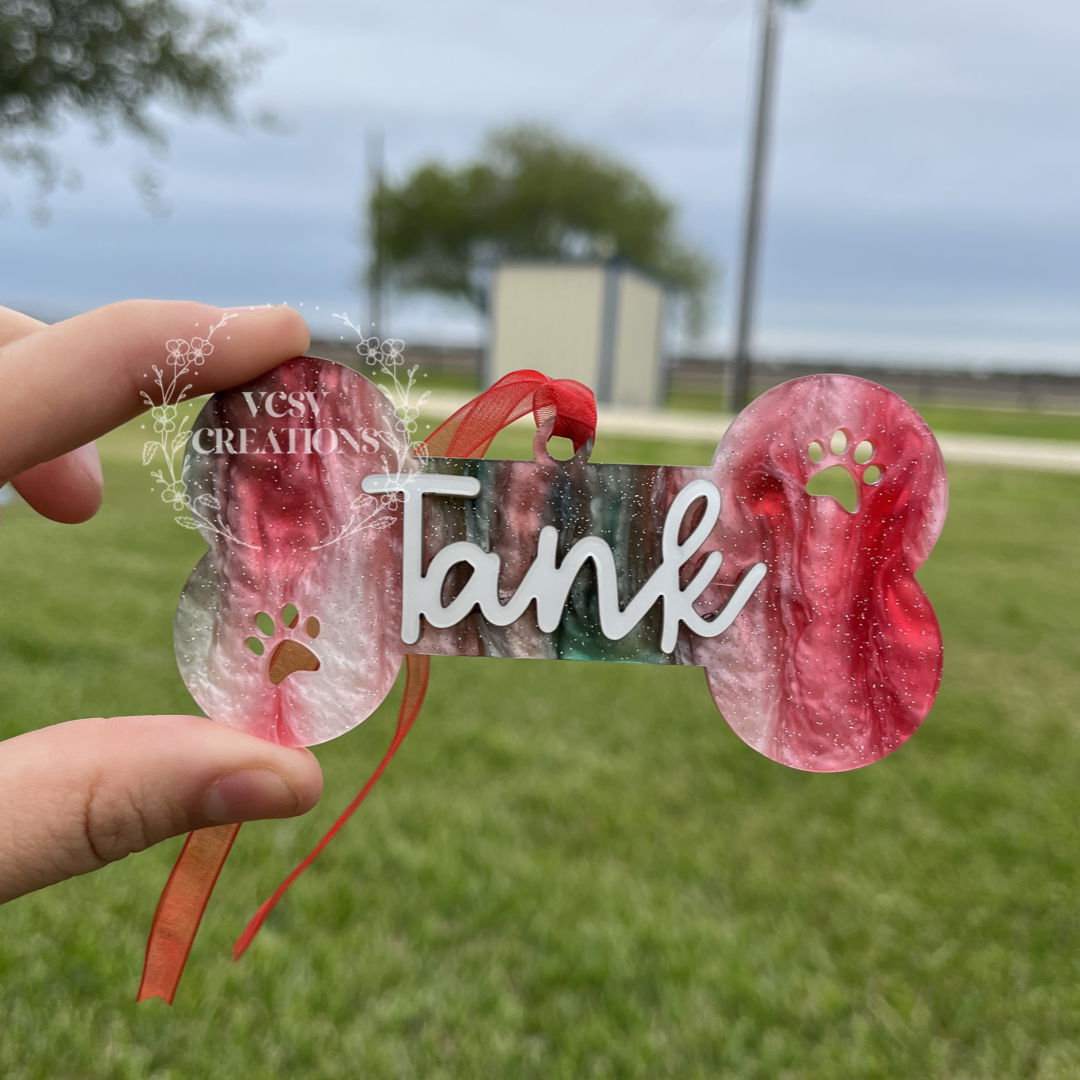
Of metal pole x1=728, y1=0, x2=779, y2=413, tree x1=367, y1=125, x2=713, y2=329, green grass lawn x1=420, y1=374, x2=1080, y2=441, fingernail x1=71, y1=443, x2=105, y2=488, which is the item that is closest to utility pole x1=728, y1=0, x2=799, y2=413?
metal pole x1=728, y1=0, x2=779, y2=413

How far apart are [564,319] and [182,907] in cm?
986

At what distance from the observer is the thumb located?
680 millimetres

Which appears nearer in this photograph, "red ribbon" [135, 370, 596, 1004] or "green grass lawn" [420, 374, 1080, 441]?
"red ribbon" [135, 370, 596, 1004]

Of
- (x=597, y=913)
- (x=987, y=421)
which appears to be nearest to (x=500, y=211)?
(x=987, y=421)

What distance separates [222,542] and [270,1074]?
817mm

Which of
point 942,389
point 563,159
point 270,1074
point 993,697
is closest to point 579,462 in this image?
point 270,1074

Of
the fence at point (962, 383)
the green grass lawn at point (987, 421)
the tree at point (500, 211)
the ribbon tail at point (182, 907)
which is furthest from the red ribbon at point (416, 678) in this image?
the tree at point (500, 211)

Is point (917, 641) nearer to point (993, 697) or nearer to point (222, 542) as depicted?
point (222, 542)

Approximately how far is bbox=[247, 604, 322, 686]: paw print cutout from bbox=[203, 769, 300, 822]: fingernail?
8 centimetres

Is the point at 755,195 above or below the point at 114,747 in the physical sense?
above

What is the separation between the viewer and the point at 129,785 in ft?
2.24

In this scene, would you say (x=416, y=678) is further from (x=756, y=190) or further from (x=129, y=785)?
(x=756, y=190)

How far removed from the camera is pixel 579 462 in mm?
699

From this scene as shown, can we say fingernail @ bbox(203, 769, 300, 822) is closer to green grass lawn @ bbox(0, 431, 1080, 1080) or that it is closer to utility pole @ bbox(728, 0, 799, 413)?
green grass lawn @ bbox(0, 431, 1080, 1080)
